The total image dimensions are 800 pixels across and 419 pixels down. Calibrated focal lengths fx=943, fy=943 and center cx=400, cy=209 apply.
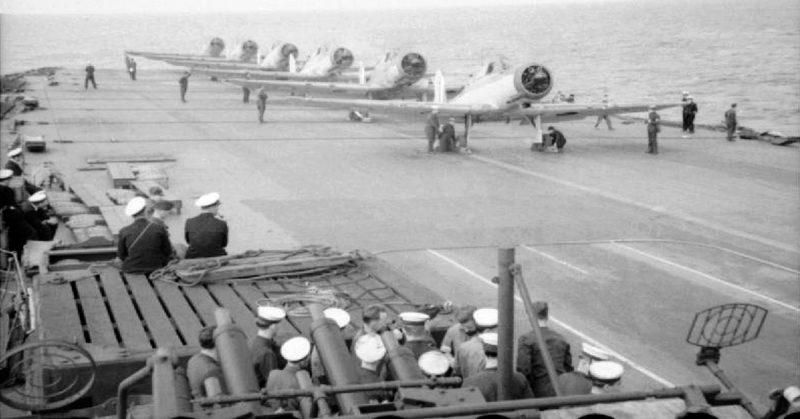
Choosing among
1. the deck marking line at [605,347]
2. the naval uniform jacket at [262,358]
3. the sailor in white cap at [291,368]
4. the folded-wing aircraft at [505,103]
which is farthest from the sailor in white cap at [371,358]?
the folded-wing aircraft at [505,103]

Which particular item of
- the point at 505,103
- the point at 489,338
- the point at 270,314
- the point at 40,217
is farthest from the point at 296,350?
the point at 505,103

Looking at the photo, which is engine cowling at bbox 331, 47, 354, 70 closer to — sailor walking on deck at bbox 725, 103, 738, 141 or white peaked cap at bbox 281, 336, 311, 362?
sailor walking on deck at bbox 725, 103, 738, 141

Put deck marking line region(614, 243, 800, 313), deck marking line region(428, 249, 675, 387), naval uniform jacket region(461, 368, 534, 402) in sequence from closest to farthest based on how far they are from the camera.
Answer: naval uniform jacket region(461, 368, 534, 402) → deck marking line region(428, 249, 675, 387) → deck marking line region(614, 243, 800, 313)

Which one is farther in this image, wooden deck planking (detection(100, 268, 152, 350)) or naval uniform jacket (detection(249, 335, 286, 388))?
wooden deck planking (detection(100, 268, 152, 350))

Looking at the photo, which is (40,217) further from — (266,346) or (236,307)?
(266,346)

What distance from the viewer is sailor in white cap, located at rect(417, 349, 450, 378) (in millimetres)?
6328

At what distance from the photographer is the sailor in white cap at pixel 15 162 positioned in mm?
22156

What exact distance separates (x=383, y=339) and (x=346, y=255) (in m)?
3.86

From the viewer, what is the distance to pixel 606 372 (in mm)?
7469

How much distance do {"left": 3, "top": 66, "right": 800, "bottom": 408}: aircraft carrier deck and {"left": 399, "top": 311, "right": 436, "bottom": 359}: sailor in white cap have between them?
4.04 metres

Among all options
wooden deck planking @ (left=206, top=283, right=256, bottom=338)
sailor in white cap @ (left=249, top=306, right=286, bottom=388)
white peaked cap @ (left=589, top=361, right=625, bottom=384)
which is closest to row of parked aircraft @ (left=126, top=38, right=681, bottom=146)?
wooden deck planking @ (left=206, top=283, right=256, bottom=338)

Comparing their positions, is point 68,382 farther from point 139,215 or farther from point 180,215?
point 180,215

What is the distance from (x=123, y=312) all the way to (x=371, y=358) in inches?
119

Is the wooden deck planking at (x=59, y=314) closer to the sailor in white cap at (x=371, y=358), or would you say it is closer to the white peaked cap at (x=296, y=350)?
the white peaked cap at (x=296, y=350)
